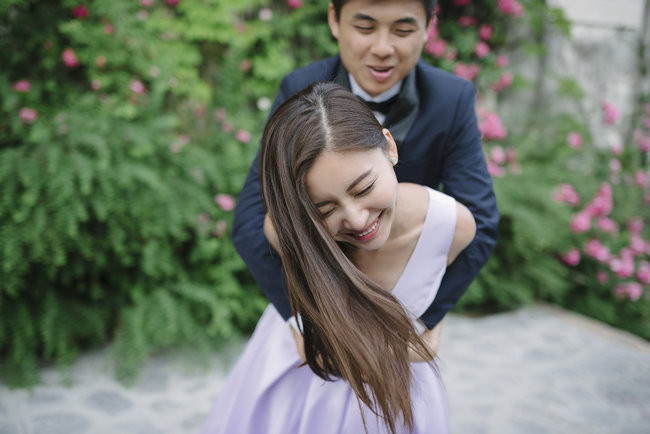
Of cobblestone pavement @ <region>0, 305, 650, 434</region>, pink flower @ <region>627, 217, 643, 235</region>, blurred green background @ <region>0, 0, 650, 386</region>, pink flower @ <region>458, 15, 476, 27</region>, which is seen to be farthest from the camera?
pink flower @ <region>458, 15, 476, 27</region>

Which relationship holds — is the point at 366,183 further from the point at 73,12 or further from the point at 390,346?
the point at 73,12

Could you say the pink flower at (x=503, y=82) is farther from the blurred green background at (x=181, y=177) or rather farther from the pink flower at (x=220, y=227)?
the pink flower at (x=220, y=227)

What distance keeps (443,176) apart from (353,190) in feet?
1.77

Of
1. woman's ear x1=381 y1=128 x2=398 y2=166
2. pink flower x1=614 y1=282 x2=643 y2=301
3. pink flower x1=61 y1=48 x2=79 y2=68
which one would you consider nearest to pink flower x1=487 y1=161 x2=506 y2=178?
pink flower x1=614 y1=282 x2=643 y2=301

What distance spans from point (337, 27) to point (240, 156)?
2.17 meters

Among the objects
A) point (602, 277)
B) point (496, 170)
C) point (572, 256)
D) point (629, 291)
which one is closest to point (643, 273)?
point (629, 291)

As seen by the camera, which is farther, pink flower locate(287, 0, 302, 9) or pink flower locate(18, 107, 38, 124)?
pink flower locate(287, 0, 302, 9)

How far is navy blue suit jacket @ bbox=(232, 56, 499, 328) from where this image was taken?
144 cm

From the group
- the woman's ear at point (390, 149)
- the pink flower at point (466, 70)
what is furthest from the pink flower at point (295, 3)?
the woman's ear at point (390, 149)

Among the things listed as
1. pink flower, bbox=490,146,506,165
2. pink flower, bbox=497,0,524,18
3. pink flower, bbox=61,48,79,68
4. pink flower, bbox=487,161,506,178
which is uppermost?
pink flower, bbox=497,0,524,18

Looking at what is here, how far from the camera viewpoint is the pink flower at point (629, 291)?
4.20m

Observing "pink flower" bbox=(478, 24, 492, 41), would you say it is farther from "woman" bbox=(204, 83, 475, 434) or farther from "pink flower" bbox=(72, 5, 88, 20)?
"woman" bbox=(204, 83, 475, 434)

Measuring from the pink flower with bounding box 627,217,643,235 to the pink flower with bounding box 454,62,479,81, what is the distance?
2.00 m

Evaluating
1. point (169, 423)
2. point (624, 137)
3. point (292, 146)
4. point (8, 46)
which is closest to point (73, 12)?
point (8, 46)
